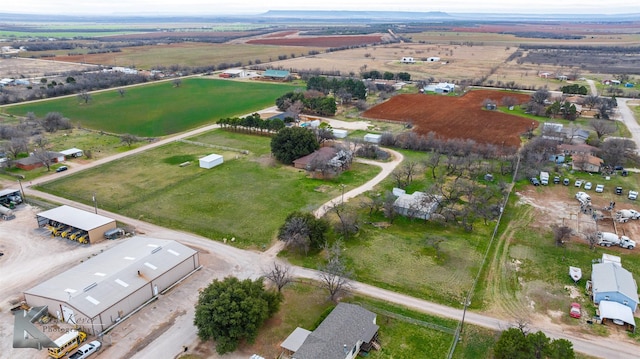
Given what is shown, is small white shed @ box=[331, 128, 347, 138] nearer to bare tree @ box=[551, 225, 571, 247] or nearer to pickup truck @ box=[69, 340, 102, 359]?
bare tree @ box=[551, 225, 571, 247]

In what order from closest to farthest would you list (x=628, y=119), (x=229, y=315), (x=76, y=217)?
(x=229, y=315)
(x=76, y=217)
(x=628, y=119)

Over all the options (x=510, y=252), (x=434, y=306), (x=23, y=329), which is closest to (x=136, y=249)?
(x=23, y=329)

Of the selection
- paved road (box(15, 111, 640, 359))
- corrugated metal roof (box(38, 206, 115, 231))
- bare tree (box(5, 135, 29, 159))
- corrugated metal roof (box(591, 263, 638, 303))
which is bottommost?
paved road (box(15, 111, 640, 359))

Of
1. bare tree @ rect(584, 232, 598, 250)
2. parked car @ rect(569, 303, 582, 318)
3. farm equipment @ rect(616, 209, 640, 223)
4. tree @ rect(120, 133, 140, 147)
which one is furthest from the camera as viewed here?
tree @ rect(120, 133, 140, 147)

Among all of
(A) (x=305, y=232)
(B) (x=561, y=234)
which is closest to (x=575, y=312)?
(B) (x=561, y=234)

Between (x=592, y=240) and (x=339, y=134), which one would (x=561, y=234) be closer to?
(x=592, y=240)

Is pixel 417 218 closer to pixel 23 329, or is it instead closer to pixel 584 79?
pixel 23 329

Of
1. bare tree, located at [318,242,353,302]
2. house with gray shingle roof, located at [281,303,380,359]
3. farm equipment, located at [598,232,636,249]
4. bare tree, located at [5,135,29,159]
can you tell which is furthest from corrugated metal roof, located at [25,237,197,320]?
farm equipment, located at [598,232,636,249]
